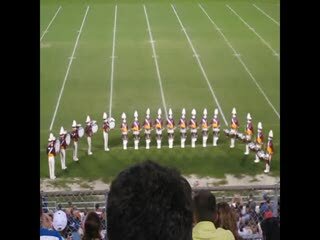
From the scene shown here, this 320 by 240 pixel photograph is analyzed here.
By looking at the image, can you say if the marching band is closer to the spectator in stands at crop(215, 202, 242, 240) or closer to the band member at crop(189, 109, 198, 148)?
the band member at crop(189, 109, 198, 148)

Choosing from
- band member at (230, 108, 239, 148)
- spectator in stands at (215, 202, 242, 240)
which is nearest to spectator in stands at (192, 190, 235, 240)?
spectator in stands at (215, 202, 242, 240)

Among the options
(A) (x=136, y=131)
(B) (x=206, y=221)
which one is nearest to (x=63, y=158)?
(A) (x=136, y=131)

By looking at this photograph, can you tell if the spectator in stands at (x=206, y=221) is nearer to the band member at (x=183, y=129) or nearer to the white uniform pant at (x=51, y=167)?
the white uniform pant at (x=51, y=167)

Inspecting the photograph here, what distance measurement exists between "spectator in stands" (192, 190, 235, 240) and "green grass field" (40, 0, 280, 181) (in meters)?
6.03

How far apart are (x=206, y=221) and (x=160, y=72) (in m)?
10.4

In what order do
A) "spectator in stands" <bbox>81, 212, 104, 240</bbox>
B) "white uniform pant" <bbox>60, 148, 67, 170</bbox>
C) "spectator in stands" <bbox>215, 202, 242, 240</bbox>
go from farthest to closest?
1. "white uniform pant" <bbox>60, 148, 67, 170</bbox>
2. "spectator in stands" <bbox>215, 202, 242, 240</bbox>
3. "spectator in stands" <bbox>81, 212, 104, 240</bbox>

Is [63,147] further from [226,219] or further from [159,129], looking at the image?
[226,219]

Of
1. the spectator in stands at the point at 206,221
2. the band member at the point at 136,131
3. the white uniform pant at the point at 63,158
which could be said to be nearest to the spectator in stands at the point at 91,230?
the spectator in stands at the point at 206,221

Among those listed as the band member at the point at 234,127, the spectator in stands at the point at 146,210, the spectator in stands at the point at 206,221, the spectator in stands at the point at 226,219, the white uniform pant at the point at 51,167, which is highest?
the spectator in stands at the point at 146,210

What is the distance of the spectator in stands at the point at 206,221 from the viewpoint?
2258 millimetres

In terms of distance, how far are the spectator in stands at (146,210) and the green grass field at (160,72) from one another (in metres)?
7.10

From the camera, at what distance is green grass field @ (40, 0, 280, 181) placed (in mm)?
9039

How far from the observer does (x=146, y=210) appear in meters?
1.41
